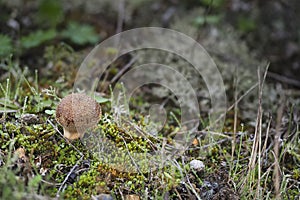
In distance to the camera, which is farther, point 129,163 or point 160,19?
point 160,19

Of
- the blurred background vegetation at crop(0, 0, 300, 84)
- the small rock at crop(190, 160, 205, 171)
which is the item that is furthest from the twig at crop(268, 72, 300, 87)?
the small rock at crop(190, 160, 205, 171)

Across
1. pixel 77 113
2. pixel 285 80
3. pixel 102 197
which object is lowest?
pixel 102 197

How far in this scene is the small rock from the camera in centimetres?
242

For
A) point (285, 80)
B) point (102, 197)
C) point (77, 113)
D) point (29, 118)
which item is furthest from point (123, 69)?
point (285, 80)

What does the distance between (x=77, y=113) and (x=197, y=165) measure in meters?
0.84

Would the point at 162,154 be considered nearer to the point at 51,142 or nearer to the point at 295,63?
the point at 51,142

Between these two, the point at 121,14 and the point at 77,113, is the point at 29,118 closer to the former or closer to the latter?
the point at 77,113

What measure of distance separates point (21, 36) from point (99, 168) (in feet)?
6.26

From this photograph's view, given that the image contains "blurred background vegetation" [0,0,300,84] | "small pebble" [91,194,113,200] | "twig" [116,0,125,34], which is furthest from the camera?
"twig" [116,0,125,34]

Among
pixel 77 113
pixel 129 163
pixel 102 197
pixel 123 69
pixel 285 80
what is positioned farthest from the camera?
pixel 285 80

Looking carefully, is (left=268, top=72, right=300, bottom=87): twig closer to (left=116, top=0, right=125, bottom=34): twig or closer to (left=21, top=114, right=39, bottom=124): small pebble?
(left=116, top=0, right=125, bottom=34): twig

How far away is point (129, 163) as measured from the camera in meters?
2.34

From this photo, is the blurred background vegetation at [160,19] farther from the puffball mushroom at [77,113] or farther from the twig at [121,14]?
the puffball mushroom at [77,113]

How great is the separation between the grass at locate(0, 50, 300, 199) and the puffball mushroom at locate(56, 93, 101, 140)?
0.18 metres
